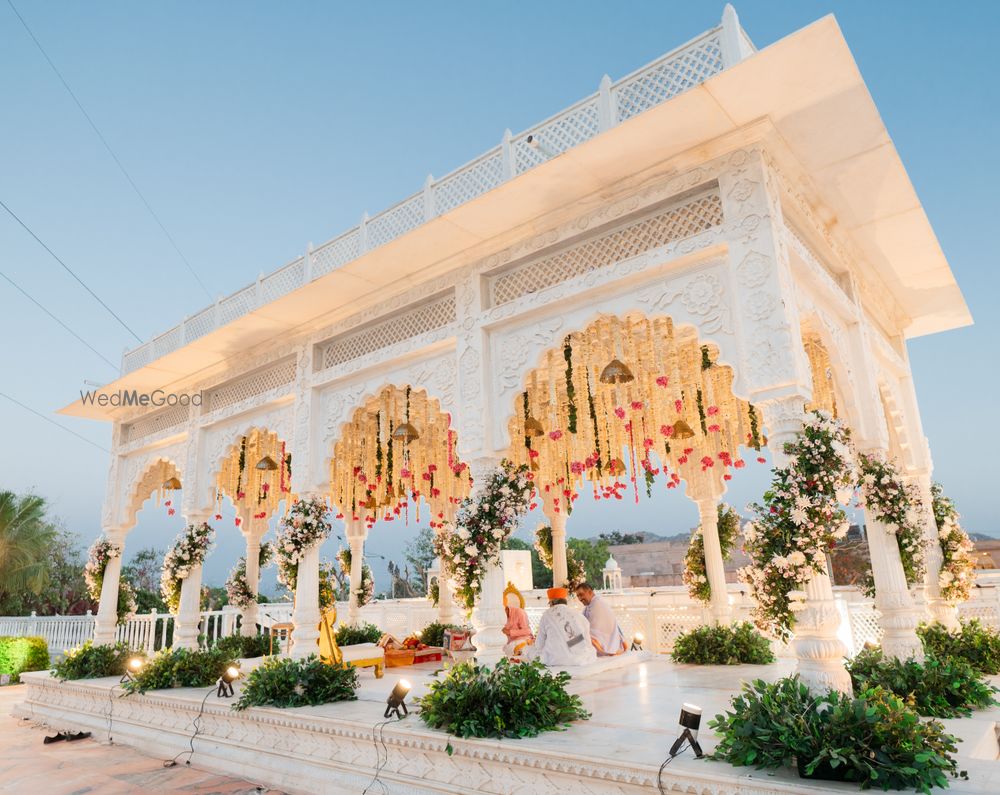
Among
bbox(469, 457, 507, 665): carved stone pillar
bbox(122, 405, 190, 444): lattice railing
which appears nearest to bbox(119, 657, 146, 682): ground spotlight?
bbox(122, 405, 190, 444): lattice railing

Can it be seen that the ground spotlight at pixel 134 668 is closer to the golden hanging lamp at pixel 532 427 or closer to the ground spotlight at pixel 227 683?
the ground spotlight at pixel 227 683

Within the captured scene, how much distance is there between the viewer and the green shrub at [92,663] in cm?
916

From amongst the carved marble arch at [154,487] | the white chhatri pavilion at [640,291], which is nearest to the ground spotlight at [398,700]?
the white chhatri pavilion at [640,291]

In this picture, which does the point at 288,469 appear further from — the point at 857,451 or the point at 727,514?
the point at 857,451

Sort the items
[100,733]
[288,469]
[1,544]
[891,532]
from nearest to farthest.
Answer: [891,532] < [100,733] < [288,469] < [1,544]

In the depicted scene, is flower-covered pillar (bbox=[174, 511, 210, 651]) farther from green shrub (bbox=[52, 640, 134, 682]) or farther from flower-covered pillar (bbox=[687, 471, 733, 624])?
flower-covered pillar (bbox=[687, 471, 733, 624])

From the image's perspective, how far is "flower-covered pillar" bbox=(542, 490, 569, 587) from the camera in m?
10.3

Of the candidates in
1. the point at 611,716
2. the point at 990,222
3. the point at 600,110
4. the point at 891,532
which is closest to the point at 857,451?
A: the point at 891,532

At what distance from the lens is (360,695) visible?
664 centimetres

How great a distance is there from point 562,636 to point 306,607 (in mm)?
3119

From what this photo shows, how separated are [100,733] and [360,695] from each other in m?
4.02

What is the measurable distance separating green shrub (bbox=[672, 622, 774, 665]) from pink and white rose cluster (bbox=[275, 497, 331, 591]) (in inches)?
197

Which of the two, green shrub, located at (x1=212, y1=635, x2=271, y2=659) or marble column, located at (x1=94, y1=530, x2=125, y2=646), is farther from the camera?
green shrub, located at (x1=212, y1=635, x2=271, y2=659)

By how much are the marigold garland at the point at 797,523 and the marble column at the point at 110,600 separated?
1060 cm
